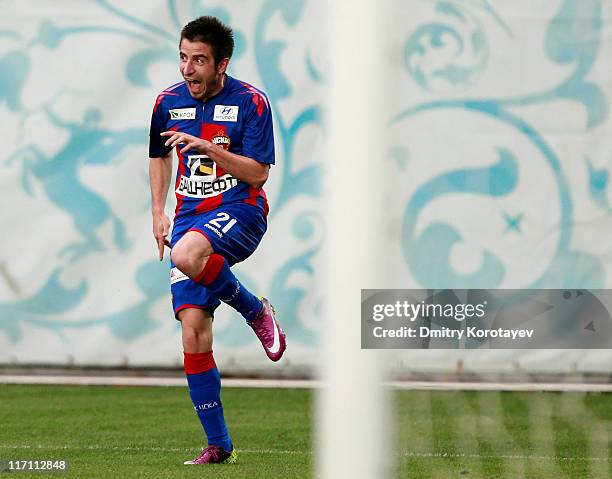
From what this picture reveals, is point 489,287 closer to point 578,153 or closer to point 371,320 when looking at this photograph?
point 578,153

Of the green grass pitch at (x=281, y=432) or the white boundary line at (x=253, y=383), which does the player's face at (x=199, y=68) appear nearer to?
the green grass pitch at (x=281, y=432)

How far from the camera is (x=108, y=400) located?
7000 millimetres

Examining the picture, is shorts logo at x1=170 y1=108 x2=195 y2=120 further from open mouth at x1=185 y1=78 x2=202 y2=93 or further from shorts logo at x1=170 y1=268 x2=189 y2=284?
shorts logo at x1=170 y1=268 x2=189 y2=284

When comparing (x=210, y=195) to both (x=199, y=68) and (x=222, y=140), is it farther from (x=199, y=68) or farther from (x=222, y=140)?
(x=199, y=68)

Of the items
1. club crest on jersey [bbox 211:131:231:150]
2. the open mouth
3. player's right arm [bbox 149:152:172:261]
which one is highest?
the open mouth

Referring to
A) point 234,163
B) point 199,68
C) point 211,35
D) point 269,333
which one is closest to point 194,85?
point 199,68

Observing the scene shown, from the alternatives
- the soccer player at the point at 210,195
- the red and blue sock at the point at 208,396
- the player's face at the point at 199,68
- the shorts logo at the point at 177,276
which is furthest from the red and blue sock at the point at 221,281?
the player's face at the point at 199,68

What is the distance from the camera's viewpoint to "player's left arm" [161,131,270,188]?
4.64 metres

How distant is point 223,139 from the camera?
504cm

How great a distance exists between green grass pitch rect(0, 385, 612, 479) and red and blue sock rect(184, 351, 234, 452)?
0.46ft

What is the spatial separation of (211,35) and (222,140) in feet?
1.33

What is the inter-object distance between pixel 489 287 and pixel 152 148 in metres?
2.79

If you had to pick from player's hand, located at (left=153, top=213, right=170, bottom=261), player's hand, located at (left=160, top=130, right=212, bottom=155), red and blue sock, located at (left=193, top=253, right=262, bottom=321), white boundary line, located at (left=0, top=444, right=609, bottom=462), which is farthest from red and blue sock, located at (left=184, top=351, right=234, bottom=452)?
player's hand, located at (left=160, top=130, right=212, bottom=155)

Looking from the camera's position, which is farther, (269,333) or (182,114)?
(269,333)
